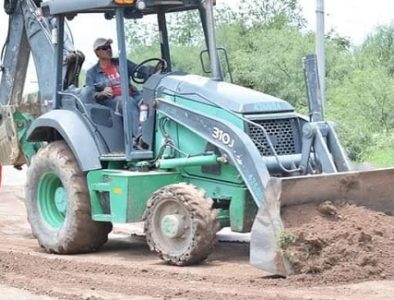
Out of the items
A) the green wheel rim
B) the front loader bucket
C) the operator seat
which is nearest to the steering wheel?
the operator seat

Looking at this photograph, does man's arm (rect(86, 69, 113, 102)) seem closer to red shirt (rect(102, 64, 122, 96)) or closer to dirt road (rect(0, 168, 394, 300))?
red shirt (rect(102, 64, 122, 96))

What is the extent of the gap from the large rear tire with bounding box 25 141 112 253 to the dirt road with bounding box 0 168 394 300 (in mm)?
164

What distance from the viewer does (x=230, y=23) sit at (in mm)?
29828

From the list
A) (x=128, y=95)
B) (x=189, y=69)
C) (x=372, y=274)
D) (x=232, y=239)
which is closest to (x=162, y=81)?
(x=128, y=95)

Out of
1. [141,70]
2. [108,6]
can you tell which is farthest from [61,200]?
[108,6]

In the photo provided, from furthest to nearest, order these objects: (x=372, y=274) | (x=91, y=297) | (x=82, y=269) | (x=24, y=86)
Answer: (x=24, y=86) < (x=82, y=269) < (x=372, y=274) < (x=91, y=297)

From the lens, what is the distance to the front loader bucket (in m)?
9.03

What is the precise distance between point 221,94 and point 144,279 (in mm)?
2192

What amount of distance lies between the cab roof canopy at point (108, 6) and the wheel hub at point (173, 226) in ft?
7.61

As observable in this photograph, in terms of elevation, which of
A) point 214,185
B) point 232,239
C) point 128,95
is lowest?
point 232,239

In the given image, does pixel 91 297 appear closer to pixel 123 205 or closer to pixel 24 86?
pixel 123 205

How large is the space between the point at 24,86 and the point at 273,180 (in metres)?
4.86

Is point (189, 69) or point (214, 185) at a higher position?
point (189, 69)

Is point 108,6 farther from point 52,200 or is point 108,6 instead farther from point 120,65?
point 52,200
